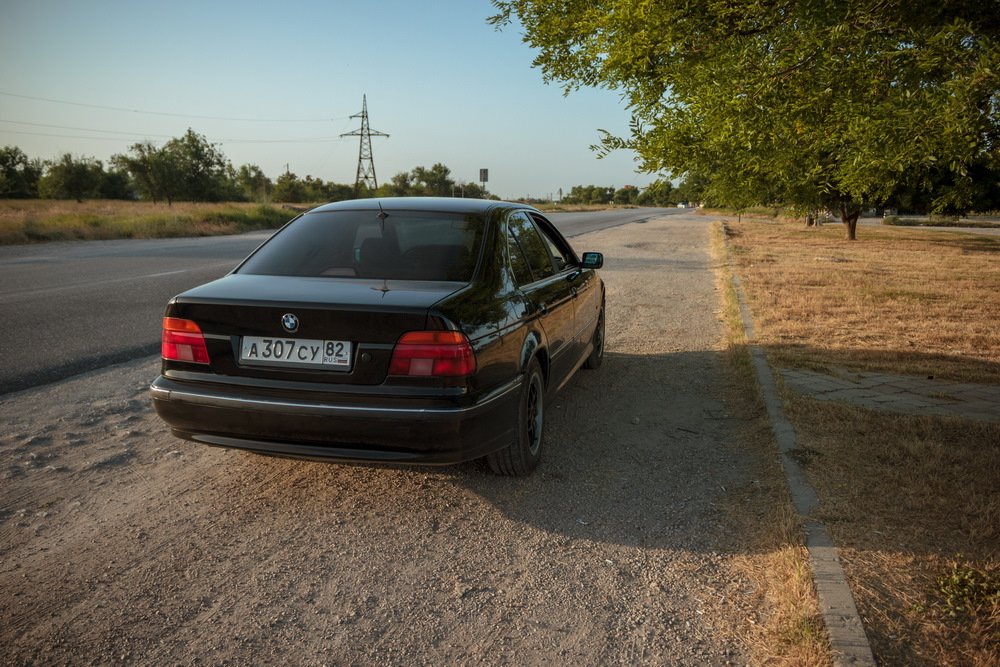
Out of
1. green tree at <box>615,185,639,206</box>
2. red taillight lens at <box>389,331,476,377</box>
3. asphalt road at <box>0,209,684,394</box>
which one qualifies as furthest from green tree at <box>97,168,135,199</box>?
green tree at <box>615,185,639,206</box>

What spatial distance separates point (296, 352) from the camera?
3.21 meters

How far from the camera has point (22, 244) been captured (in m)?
20.3

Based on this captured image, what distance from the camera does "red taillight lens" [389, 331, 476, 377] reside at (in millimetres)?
3123

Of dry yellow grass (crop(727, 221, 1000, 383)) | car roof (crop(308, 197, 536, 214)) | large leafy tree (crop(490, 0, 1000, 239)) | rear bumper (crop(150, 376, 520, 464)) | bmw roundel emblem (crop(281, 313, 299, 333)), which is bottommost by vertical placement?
dry yellow grass (crop(727, 221, 1000, 383))

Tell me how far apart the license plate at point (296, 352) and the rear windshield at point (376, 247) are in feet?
1.89

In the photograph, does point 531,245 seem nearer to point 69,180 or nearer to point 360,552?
point 360,552

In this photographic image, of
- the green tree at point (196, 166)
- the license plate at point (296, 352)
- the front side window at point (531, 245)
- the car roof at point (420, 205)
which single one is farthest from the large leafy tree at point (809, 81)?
the green tree at point (196, 166)

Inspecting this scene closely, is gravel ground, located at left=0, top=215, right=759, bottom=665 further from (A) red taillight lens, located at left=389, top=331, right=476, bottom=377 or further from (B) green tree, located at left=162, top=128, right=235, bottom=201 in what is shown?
(B) green tree, located at left=162, top=128, right=235, bottom=201

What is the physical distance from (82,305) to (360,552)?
7732mm

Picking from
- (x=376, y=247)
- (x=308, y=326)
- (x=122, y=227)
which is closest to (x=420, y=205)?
(x=376, y=247)

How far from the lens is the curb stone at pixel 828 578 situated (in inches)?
93.5

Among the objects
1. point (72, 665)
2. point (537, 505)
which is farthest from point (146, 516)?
point (537, 505)

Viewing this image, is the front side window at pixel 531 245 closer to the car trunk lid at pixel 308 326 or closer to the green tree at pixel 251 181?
the car trunk lid at pixel 308 326

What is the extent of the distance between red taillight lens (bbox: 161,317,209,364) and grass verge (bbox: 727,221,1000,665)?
3089 millimetres
